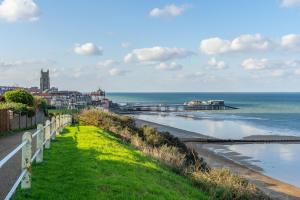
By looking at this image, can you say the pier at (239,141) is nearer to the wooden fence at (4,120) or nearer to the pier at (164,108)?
the wooden fence at (4,120)

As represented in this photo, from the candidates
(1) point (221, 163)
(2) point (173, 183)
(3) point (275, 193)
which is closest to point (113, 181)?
(2) point (173, 183)

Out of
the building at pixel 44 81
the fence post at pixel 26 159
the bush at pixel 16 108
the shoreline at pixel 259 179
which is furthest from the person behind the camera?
the building at pixel 44 81

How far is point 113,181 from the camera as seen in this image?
39.4ft

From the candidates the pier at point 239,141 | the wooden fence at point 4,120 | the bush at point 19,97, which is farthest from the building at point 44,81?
the wooden fence at point 4,120

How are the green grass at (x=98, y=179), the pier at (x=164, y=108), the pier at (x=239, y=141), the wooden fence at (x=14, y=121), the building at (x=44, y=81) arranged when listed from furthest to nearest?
the building at (x=44, y=81), the pier at (x=164, y=108), the pier at (x=239, y=141), the wooden fence at (x=14, y=121), the green grass at (x=98, y=179)

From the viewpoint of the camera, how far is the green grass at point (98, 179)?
10.5 metres

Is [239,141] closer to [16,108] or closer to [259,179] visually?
[259,179]

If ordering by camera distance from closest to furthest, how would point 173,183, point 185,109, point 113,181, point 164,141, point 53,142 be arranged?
point 113,181 < point 173,183 < point 53,142 < point 164,141 < point 185,109

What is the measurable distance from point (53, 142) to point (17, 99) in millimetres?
20602

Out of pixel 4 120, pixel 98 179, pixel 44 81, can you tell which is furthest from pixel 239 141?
pixel 44 81

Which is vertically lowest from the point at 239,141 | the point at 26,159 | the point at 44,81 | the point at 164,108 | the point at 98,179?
the point at 239,141

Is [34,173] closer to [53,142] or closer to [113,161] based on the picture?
[113,161]

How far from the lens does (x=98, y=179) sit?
12.1 metres

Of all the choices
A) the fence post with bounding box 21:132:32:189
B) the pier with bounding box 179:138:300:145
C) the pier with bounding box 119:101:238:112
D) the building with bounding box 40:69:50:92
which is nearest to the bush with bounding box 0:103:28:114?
the fence post with bounding box 21:132:32:189
